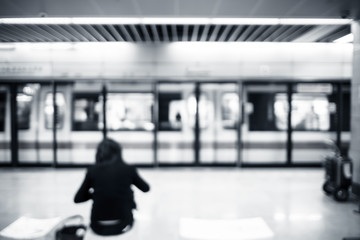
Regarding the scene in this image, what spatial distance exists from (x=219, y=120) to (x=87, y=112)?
3468 mm

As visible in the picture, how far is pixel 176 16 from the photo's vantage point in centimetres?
525

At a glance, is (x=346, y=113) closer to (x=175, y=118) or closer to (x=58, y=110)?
(x=175, y=118)

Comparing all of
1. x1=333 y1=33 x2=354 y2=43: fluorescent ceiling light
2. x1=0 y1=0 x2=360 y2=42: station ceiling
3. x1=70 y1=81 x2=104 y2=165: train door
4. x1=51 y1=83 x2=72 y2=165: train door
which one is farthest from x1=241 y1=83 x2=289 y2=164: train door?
x1=51 y1=83 x2=72 y2=165: train door

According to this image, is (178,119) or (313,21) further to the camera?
(178,119)

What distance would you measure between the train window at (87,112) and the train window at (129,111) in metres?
0.27

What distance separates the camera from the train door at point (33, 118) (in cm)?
778

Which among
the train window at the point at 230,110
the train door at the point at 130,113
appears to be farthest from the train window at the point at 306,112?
the train door at the point at 130,113

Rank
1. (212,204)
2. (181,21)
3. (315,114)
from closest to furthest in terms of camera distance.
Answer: (212,204), (181,21), (315,114)

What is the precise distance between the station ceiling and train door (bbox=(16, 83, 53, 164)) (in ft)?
4.27

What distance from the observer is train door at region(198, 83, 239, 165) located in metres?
7.82

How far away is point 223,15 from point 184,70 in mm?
2583

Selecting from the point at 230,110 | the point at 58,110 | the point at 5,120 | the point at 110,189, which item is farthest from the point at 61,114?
the point at 110,189

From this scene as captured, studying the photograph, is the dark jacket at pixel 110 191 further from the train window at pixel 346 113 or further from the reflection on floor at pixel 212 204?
the train window at pixel 346 113

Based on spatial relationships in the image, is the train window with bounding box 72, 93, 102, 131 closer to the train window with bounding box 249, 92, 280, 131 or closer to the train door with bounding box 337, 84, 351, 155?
the train window with bounding box 249, 92, 280, 131
